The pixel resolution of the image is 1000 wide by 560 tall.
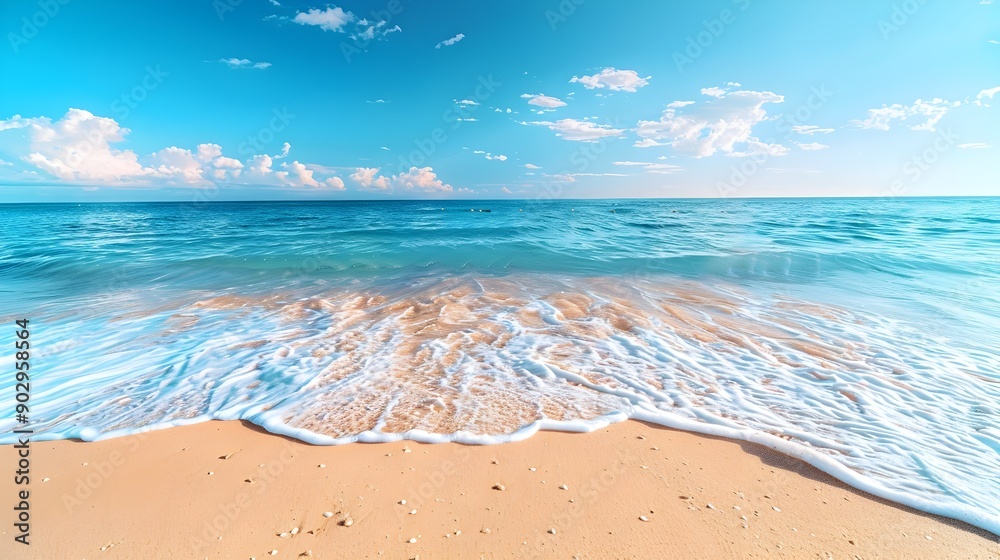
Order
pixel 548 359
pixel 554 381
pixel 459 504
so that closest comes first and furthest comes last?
pixel 459 504 < pixel 554 381 < pixel 548 359

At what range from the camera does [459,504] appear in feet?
8.80

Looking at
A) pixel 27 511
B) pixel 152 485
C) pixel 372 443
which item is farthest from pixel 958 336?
pixel 27 511

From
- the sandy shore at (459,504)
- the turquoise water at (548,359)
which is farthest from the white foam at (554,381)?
the sandy shore at (459,504)

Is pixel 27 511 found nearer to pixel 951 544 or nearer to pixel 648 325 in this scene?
pixel 951 544

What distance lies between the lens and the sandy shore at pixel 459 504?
2.39 m

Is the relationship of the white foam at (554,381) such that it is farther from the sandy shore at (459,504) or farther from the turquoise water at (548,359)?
the sandy shore at (459,504)

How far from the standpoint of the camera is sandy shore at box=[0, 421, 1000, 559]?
2389mm

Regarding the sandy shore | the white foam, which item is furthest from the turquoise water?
the sandy shore

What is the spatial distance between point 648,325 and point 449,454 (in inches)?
182

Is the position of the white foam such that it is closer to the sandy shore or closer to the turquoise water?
the turquoise water

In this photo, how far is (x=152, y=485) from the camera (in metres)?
2.90

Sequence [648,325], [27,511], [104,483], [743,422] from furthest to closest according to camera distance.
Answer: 1. [648,325]
2. [743,422]
3. [104,483]
4. [27,511]

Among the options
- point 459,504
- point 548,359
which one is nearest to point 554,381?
point 548,359

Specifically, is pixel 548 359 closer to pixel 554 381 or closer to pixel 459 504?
pixel 554 381
